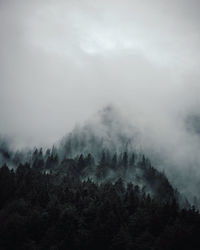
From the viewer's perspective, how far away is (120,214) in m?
109

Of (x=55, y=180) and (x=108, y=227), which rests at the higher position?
(x=55, y=180)

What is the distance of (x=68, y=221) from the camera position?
9750 cm

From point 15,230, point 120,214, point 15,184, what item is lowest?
point 15,230

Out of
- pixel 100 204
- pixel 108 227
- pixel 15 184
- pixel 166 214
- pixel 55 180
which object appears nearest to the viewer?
pixel 108 227

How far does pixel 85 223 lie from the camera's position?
333ft

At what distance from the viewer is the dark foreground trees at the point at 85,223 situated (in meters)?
88.4

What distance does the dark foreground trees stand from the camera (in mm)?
88375

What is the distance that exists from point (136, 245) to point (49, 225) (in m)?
30.7

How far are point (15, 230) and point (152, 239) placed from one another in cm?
4316

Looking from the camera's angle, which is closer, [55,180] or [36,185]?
[36,185]

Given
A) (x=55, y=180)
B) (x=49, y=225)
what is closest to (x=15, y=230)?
(x=49, y=225)

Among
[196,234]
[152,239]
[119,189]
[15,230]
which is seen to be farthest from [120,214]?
[119,189]

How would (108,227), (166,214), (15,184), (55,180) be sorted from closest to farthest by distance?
(108,227) < (166,214) < (15,184) < (55,180)

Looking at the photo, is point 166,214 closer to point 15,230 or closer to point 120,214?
point 120,214
